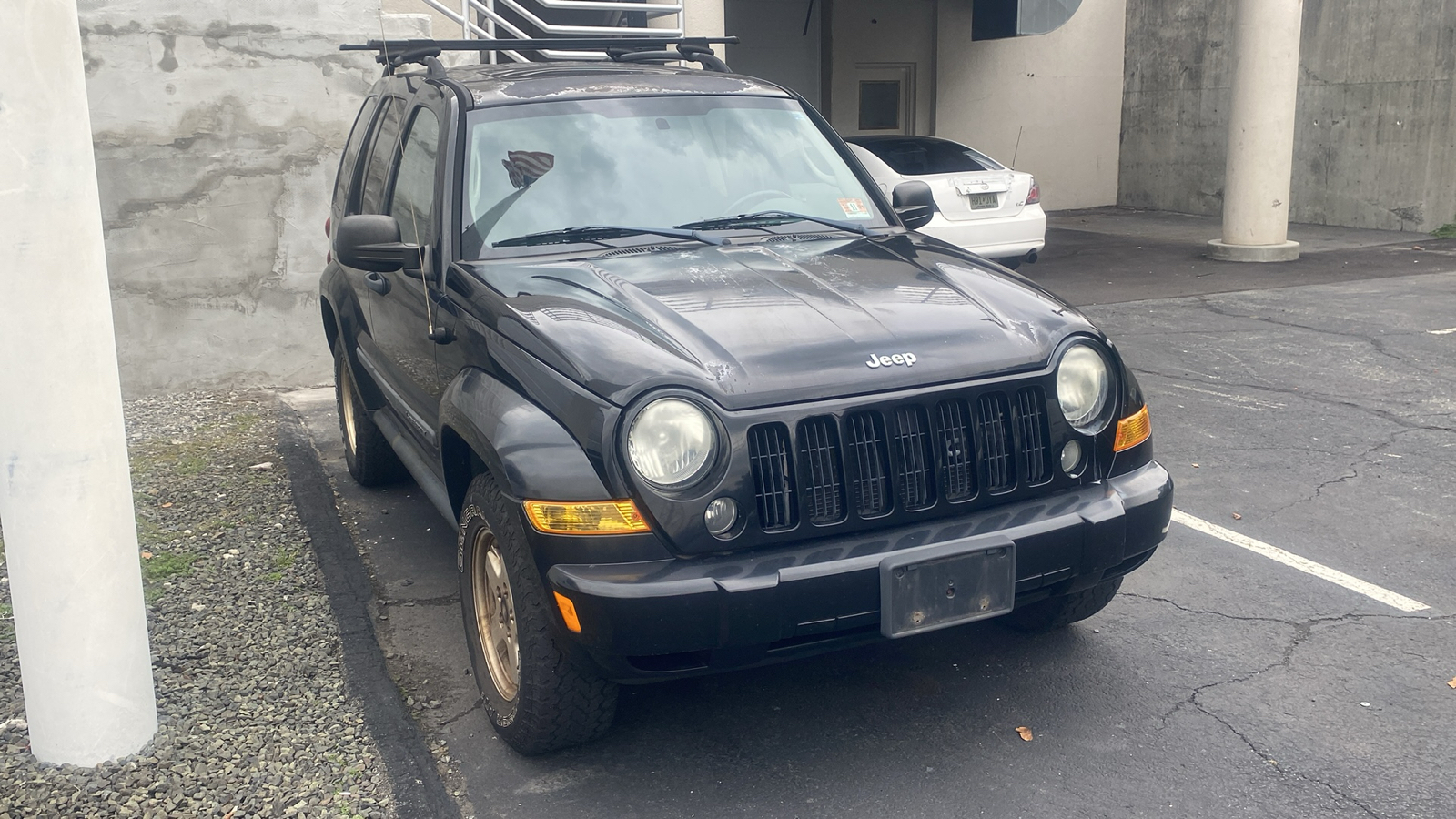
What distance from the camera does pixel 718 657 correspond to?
3.01m

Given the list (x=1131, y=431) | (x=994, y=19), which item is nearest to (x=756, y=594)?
(x=1131, y=431)

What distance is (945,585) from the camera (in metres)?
3.06

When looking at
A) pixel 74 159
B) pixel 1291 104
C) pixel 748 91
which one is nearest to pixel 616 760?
pixel 74 159

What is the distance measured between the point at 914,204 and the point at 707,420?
2107 millimetres

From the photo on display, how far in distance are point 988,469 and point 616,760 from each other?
130 cm

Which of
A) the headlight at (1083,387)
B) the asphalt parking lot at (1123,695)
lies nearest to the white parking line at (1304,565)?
the asphalt parking lot at (1123,695)

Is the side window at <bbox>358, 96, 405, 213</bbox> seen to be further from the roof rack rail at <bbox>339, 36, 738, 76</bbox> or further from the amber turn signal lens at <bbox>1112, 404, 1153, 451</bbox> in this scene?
the amber turn signal lens at <bbox>1112, 404, 1153, 451</bbox>

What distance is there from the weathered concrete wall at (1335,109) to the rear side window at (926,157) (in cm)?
706

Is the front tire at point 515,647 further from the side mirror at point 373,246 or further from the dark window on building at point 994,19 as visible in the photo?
the dark window on building at point 994,19

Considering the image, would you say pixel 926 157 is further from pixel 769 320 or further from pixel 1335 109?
pixel 769 320

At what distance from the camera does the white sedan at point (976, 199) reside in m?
10.8

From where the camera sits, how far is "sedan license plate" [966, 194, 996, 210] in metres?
10.9

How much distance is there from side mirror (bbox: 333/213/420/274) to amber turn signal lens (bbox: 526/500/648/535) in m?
1.46

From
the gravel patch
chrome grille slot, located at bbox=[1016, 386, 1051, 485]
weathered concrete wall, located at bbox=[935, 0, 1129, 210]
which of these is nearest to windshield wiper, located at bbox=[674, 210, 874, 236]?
chrome grille slot, located at bbox=[1016, 386, 1051, 485]
